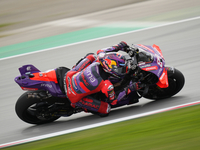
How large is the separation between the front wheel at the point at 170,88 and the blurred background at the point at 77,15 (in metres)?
4.83

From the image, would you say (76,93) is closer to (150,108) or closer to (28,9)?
(150,108)

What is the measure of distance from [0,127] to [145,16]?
708 centimetres

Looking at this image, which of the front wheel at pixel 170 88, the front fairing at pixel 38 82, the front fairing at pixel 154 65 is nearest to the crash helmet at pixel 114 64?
the front fairing at pixel 154 65

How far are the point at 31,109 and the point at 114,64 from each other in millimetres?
1710

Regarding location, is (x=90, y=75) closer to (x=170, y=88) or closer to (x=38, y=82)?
(x=38, y=82)

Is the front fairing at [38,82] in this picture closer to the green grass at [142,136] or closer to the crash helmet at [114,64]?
the green grass at [142,136]

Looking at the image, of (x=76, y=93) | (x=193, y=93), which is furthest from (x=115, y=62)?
(x=193, y=93)

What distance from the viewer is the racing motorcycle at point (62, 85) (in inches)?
177

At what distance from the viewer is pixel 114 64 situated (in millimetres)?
4434

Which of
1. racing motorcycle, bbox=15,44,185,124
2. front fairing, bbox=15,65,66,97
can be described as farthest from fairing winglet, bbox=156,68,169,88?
front fairing, bbox=15,65,66,97

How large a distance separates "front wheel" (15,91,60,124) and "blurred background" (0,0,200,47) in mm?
5623

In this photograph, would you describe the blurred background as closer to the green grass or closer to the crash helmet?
the crash helmet

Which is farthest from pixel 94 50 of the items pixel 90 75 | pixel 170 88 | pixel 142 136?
pixel 142 136

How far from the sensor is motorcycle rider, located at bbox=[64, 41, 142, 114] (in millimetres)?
4469
